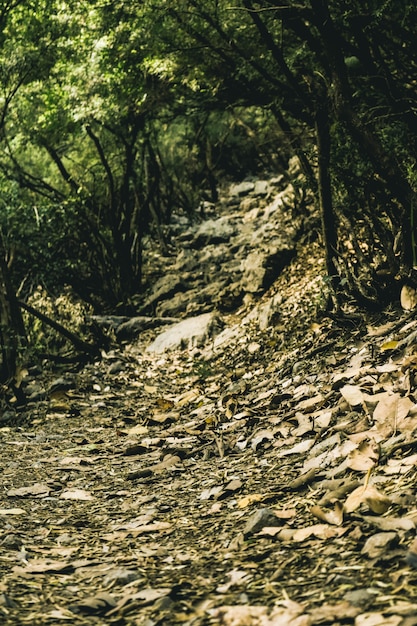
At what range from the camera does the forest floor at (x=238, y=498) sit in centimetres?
177

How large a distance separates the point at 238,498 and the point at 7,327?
4.49 meters

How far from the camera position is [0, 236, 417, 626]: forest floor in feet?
5.82

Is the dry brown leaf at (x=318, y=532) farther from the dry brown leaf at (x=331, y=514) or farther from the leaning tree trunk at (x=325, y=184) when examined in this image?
the leaning tree trunk at (x=325, y=184)

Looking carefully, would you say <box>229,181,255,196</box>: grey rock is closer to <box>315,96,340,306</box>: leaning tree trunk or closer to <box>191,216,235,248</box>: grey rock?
<box>191,216,235,248</box>: grey rock

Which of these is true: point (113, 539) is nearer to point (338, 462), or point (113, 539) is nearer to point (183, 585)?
point (183, 585)

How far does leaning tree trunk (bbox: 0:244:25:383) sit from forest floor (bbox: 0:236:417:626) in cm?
116

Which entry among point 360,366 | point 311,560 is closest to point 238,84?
point 360,366

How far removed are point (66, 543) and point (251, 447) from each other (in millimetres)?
1242

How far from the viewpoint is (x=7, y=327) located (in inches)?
264

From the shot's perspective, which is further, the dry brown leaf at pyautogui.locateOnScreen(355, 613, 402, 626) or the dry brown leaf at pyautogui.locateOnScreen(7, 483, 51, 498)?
the dry brown leaf at pyautogui.locateOnScreen(7, 483, 51, 498)

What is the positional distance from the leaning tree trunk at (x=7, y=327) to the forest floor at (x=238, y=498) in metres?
1.16

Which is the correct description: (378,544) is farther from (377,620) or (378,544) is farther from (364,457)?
(364,457)

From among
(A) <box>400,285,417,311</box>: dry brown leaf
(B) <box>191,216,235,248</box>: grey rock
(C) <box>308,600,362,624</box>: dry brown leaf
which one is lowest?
(C) <box>308,600,362,624</box>: dry brown leaf

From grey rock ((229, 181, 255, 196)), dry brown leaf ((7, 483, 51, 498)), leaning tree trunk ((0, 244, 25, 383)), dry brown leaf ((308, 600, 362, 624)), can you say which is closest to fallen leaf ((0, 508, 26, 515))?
dry brown leaf ((7, 483, 51, 498))
